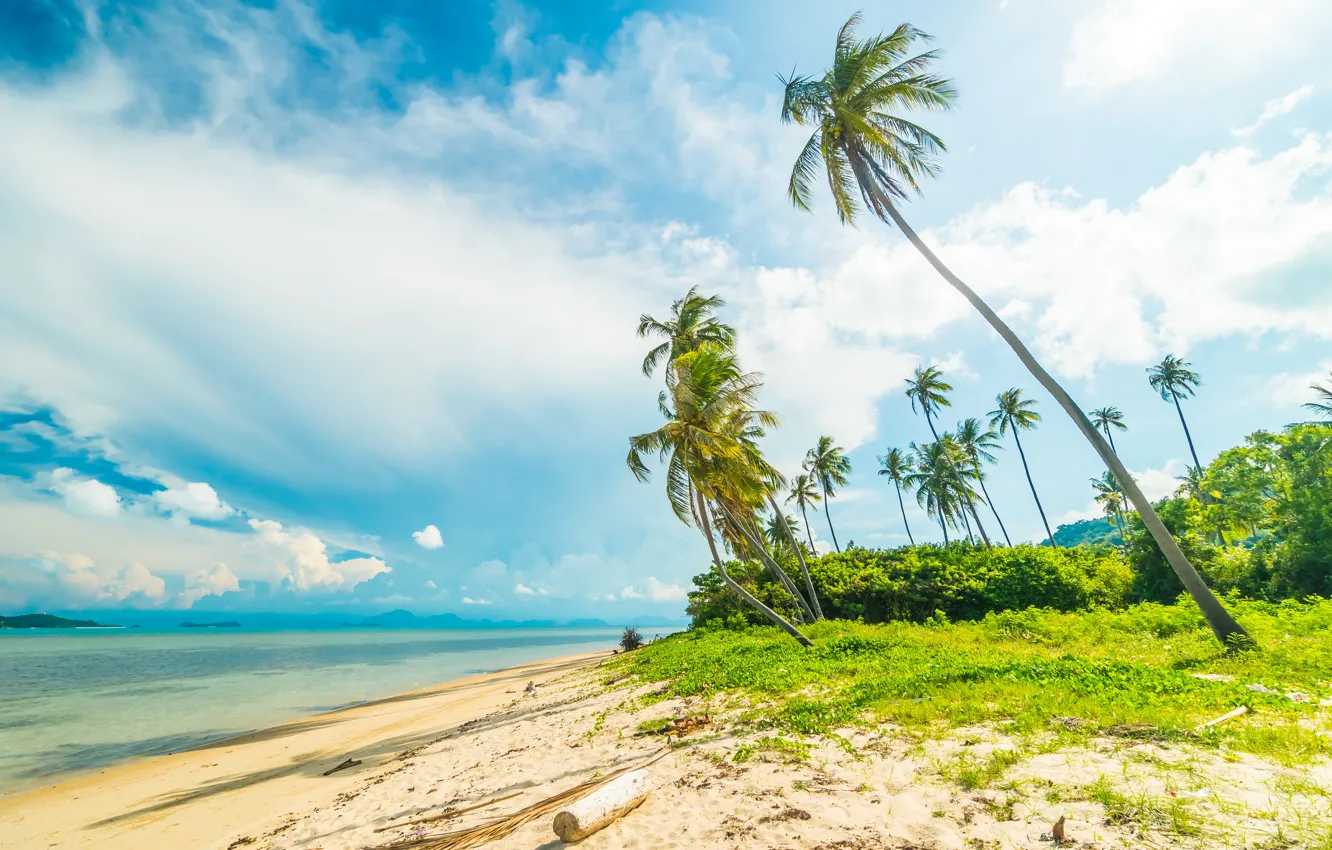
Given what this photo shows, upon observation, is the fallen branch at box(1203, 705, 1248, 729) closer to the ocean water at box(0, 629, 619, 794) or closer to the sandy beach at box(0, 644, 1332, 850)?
the sandy beach at box(0, 644, 1332, 850)

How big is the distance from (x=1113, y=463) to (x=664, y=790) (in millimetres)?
10528

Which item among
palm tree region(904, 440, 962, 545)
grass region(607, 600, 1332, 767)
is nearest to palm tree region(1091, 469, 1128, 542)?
palm tree region(904, 440, 962, 545)

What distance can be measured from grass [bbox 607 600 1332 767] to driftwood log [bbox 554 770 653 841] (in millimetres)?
2519

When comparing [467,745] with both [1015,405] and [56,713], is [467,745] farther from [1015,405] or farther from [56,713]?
[1015,405]

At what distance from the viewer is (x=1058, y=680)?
7477 mm

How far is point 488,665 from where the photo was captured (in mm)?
43375

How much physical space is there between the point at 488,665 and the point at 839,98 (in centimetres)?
4477

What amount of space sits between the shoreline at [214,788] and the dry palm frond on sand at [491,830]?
4.29m

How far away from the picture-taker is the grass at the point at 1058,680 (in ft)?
18.0

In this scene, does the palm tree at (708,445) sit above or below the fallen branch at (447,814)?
above

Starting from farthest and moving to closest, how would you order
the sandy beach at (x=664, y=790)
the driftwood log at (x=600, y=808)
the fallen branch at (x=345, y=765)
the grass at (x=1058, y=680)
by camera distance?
the fallen branch at (x=345, y=765), the grass at (x=1058, y=680), the driftwood log at (x=600, y=808), the sandy beach at (x=664, y=790)

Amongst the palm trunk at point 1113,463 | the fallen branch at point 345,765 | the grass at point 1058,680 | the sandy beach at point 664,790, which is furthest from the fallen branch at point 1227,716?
the fallen branch at point 345,765

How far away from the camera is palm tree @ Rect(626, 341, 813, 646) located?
1578cm

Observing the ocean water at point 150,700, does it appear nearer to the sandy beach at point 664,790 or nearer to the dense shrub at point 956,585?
the sandy beach at point 664,790
